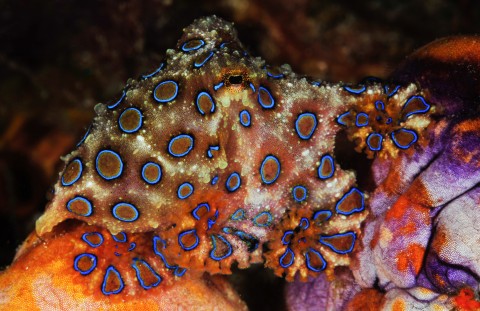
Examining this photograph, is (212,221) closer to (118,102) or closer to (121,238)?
(121,238)

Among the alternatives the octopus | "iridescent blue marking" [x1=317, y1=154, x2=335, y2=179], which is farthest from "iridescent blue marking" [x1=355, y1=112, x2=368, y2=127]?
"iridescent blue marking" [x1=317, y1=154, x2=335, y2=179]

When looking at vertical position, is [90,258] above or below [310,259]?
below

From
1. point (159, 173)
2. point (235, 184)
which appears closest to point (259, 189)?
point (235, 184)

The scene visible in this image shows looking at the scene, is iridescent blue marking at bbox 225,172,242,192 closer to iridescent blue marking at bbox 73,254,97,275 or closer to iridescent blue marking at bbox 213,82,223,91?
iridescent blue marking at bbox 213,82,223,91

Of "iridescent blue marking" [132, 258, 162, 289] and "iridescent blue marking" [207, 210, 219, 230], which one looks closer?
"iridescent blue marking" [207, 210, 219, 230]

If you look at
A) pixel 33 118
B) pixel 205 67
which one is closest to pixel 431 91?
pixel 205 67

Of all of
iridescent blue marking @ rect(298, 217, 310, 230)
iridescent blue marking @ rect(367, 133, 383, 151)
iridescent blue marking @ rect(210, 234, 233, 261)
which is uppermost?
iridescent blue marking @ rect(367, 133, 383, 151)

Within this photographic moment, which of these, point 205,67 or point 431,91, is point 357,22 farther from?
point 205,67

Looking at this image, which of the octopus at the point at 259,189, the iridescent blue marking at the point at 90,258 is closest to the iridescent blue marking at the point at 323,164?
the octopus at the point at 259,189
